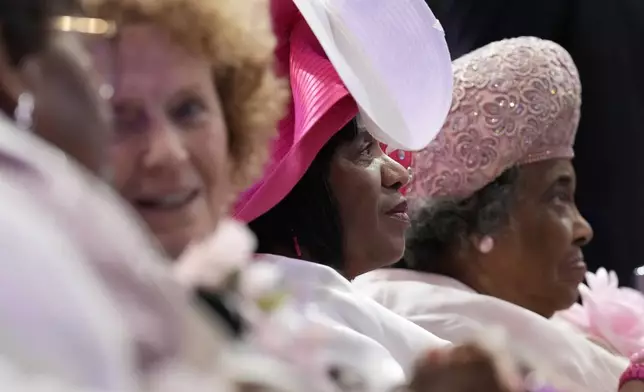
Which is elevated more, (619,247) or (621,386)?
(621,386)

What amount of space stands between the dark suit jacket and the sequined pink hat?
14.0 inches

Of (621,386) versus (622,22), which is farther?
(622,22)

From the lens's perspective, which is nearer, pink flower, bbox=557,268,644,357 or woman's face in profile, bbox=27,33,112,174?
woman's face in profile, bbox=27,33,112,174

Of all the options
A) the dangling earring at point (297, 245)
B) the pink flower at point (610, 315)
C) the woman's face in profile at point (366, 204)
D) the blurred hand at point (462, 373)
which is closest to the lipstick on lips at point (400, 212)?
the woman's face in profile at point (366, 204)

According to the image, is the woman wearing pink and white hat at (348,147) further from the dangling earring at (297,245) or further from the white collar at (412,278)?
the white collar at (412,278)

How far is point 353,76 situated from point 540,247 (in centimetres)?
63

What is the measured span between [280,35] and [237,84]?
374 millimetres

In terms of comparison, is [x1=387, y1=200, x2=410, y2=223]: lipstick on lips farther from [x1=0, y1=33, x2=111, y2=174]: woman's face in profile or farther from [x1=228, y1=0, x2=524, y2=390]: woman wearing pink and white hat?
[x1=0, y1=33, x2=111, y2=174]: woman's face in profile

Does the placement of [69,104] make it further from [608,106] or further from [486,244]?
[608,106]

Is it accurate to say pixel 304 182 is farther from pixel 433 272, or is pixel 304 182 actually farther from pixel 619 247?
pixel 619 247

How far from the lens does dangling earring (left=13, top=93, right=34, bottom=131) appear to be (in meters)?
0.26

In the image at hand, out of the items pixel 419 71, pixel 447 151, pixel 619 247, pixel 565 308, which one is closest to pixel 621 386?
pixel 565 308

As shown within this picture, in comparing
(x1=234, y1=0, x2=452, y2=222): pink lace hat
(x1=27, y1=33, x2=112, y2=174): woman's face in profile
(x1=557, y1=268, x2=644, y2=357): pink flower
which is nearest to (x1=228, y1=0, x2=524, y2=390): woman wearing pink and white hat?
(x1=234, y1=0, x2=452, y2=222): pink lace hat

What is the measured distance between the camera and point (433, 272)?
1.15m
